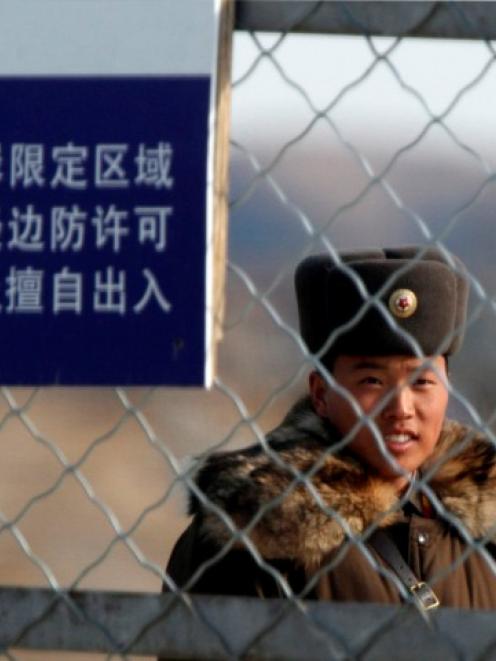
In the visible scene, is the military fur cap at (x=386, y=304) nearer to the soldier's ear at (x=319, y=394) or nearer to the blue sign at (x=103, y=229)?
the soldier's ear at (x=319, y=394)

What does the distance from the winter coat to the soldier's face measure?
3 centimetres

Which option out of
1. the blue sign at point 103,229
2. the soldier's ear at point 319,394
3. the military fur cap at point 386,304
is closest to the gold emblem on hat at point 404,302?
the military fur cap at point 386,304

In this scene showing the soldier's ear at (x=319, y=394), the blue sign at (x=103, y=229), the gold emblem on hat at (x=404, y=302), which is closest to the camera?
the blue sign at (x=103, y=229)

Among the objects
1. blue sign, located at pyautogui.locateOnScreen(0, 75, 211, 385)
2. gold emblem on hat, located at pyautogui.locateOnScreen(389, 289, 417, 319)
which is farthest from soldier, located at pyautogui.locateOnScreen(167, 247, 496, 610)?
blue sign, located at pyautogui.locateOnScreen(0, 75, 211, 385)

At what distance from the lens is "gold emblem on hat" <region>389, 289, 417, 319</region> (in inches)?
98.4

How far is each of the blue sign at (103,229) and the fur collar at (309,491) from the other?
1.35 feet

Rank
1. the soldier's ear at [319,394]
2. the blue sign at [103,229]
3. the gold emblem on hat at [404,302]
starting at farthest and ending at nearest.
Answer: the soldier's ear at [319,394]
the gold emblem on hat at [404,302]
the blue sign at [103,229]

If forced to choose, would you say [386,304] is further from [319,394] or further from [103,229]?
[103,229]

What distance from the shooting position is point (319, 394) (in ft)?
8.73

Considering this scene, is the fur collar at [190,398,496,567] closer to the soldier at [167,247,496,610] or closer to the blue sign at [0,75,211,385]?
the soldier at [167,247,496,610]

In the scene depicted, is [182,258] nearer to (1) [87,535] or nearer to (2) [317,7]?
(2) [317,7]

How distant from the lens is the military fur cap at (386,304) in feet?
8.23

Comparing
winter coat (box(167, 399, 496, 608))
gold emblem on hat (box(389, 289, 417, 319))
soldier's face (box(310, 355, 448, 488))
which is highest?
gold emblem on hat (box(389, 289, 417, 319))

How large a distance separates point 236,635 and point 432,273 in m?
0.66
